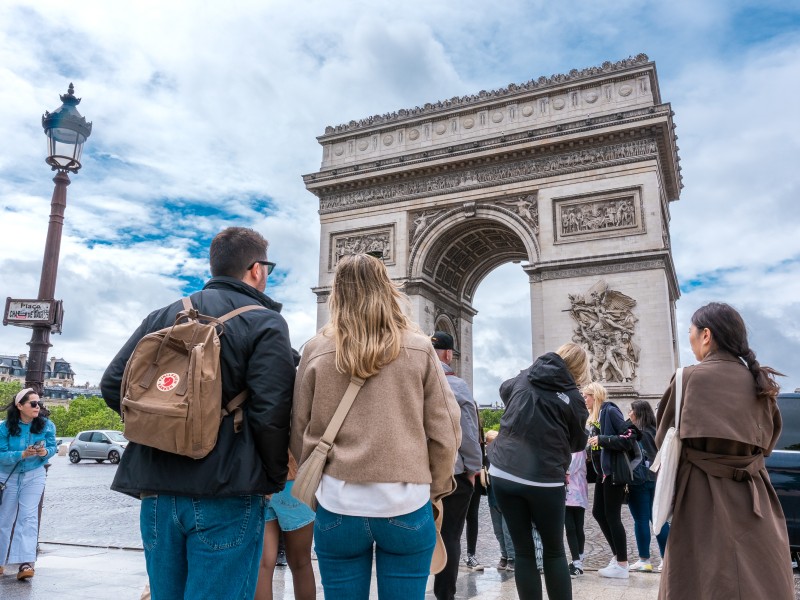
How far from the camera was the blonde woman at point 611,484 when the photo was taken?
5641 millimetres

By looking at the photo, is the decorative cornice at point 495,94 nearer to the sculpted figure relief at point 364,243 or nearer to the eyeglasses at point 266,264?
the sculpted figure relief at point 364,243

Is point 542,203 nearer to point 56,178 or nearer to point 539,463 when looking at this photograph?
point 56,178

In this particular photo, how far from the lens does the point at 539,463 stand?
145 inches

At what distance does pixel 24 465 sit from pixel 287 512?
12.3ft

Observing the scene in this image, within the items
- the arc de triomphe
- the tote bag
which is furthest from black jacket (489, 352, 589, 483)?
the arc de triomphe

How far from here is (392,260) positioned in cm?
2308

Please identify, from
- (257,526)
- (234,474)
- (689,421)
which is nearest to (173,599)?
(257,526)

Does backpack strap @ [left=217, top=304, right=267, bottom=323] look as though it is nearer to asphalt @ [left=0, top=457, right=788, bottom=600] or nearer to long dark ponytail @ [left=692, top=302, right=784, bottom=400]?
long dark ponytail @ [left=692, top=302, right=784, bottom=400]

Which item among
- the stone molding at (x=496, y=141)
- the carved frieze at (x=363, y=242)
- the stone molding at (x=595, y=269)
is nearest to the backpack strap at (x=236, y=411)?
the stone molding at (x=595, y=269)

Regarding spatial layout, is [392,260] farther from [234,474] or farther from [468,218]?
[234,474]

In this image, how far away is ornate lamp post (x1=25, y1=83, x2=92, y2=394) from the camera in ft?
21.8

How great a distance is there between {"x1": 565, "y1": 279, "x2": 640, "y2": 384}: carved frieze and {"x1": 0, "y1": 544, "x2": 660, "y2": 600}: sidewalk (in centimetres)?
1344

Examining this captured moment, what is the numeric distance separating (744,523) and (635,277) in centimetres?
1695

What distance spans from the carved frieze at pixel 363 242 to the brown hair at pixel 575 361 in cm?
1908
